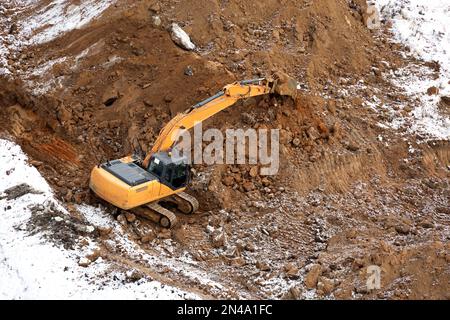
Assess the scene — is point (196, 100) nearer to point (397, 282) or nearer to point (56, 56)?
point (56, 56)

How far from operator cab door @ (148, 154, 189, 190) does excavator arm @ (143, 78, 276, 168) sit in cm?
29

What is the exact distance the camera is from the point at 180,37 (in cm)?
1477

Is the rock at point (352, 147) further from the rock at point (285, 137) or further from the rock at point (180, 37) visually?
the rock at point (180, 37)

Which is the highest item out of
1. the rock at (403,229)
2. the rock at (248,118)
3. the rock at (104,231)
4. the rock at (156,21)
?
the rock at (156,21)

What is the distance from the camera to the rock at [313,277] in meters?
10.1

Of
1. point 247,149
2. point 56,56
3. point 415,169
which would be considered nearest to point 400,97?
point 415,169

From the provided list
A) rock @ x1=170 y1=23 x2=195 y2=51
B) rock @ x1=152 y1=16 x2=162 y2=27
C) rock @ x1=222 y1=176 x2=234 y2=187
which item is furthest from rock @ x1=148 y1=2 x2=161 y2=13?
rock @ x1=222 y1=176 x2=234 y2=187

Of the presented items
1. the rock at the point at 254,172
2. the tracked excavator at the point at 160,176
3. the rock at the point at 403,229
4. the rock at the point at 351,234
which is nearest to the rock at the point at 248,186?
the rock at the point at 254,172

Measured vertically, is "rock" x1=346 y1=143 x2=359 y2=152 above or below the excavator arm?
below

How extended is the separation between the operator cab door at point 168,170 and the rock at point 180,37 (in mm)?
3941

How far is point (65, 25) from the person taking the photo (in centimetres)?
1641

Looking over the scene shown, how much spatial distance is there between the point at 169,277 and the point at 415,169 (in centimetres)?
644

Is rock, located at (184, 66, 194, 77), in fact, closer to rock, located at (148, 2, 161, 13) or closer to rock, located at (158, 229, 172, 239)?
rock, located at (148, 2, 161, 13)

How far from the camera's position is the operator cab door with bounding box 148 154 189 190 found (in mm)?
11617
